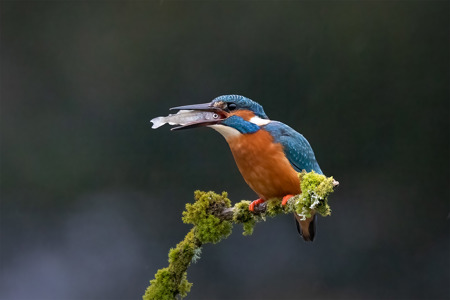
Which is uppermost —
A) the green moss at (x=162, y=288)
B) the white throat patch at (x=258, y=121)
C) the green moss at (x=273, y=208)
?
the white throat patch at (x=258, y=121)

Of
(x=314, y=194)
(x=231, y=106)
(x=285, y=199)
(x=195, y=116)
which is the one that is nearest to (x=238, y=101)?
(x=231, y=106)

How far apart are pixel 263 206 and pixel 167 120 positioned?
41 cm

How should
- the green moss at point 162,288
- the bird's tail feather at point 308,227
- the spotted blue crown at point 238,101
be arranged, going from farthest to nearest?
the bird's tail feather at point 308,227 < the spotted blue crown at point 238,101 < the green moss at point 162,288

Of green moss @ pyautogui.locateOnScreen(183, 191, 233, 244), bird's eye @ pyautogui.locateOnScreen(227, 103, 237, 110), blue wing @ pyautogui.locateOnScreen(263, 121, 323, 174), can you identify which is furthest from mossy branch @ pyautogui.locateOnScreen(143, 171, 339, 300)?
bird's eye @ pyautogui.locateOnScreen(227, 103, 237, 110)

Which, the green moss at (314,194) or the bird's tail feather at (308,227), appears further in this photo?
the bird's tail feather at (308,227)

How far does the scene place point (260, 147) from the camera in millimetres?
1766

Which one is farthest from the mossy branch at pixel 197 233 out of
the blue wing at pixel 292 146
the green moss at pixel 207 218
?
the blue wing at pixel 292 146

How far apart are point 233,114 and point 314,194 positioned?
433 mm

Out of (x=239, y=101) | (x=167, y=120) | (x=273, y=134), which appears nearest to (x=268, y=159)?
(x=273, y=134)

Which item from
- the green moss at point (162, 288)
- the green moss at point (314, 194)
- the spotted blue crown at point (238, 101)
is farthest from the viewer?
the spotted blue crown at point (238, 101)

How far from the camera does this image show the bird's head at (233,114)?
170 cm

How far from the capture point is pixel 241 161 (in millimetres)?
1795

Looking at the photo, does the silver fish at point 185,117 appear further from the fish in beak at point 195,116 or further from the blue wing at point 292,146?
the blue wing at point 292,146

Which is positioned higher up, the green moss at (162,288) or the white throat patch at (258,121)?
the white throat patch at (258,121)
